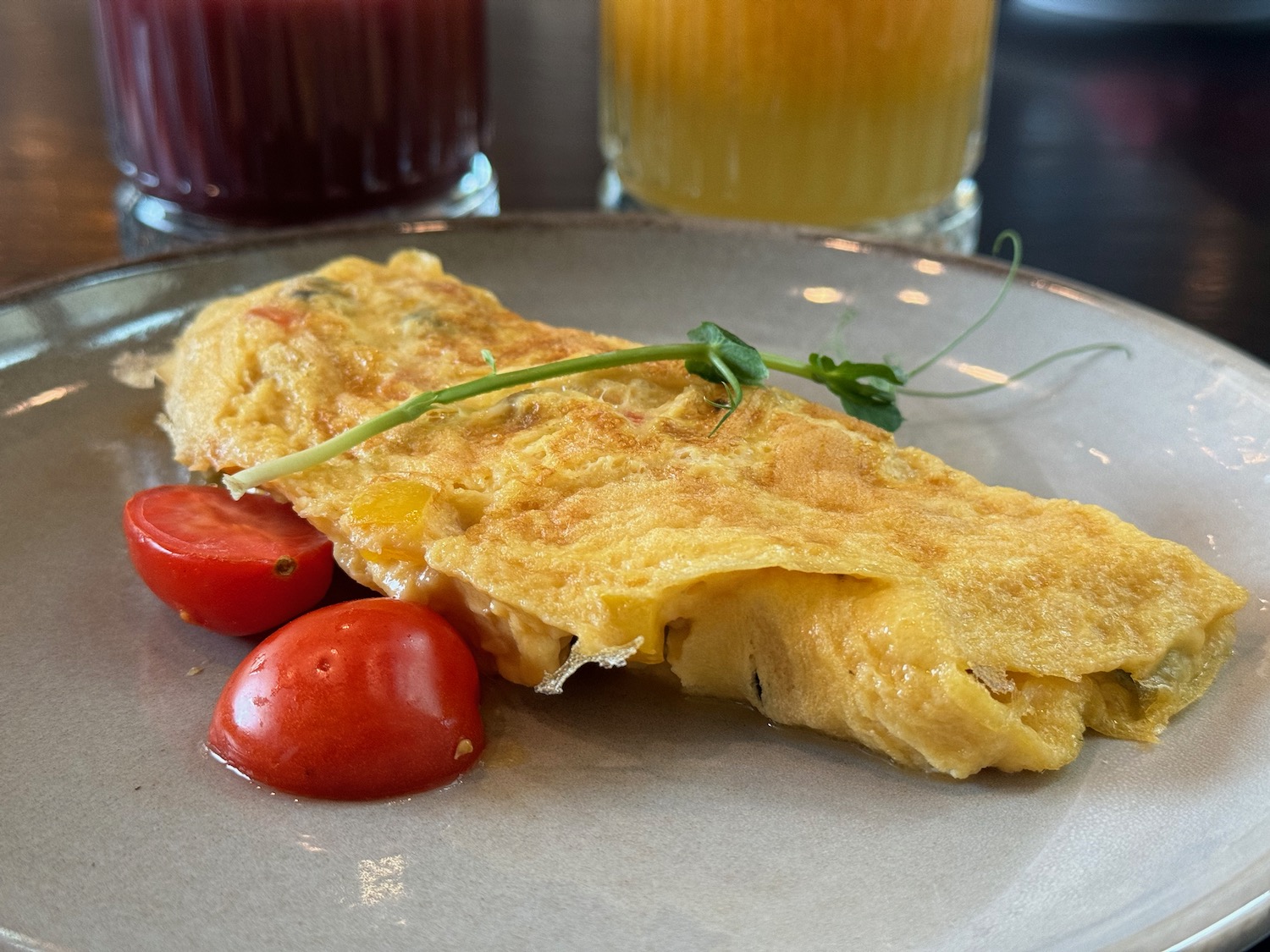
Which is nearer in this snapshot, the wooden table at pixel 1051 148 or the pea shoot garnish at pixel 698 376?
the pea shoot garnish at pixel 698 376

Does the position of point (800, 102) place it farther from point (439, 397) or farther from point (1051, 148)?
point (1051, 148)

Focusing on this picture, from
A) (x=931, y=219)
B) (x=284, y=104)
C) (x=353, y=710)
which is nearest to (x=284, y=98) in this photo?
(x=284, y=104)

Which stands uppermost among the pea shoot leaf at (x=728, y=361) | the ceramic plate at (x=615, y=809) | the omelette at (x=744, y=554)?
the pea shoot leaf at (x=728, y=361)

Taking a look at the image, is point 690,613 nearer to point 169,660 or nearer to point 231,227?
point 169,660

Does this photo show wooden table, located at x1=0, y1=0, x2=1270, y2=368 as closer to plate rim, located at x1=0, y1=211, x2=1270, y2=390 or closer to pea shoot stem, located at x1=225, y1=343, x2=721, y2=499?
plate rim, located at x1=0, y1=211, x2=1270, y2=390

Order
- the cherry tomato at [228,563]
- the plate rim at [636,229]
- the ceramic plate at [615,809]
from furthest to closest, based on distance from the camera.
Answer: the plate rim at [636,229] < the cherry tomato at [228,563] < the ceramic plate at [615,809]

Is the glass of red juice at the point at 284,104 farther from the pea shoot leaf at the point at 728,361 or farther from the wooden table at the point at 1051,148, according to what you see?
the pea shoot leaf at the point at 728,361

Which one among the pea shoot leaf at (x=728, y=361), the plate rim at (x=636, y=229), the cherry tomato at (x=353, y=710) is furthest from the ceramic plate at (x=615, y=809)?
the pea shoot leaf at (x=728, y=361)
